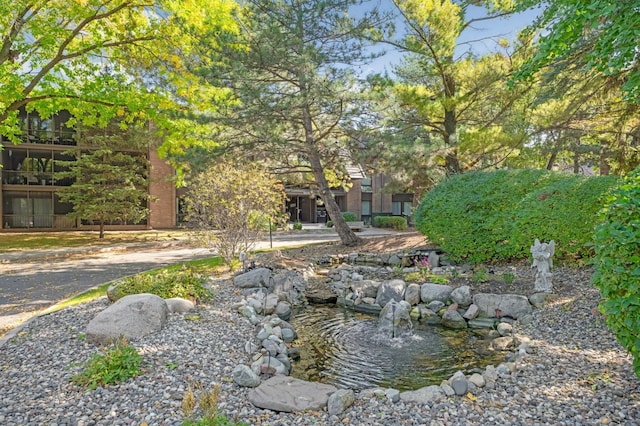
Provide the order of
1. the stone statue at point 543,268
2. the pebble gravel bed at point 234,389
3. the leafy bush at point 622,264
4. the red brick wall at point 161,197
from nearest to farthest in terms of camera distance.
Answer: the leafy bush at point 622,264 → the pebble gravel bed at point 234,389 → the stone statue at point 543,268 → the red brick wall at point 161,197

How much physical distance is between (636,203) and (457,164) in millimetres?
11446

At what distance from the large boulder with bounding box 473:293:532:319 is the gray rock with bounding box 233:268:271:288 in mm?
4193

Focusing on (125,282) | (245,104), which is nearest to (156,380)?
(125,282)

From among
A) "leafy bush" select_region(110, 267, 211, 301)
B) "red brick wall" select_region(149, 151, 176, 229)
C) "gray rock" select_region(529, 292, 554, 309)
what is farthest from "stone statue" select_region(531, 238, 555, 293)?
"red brick wall" select_region(149, 151, 176, 229)

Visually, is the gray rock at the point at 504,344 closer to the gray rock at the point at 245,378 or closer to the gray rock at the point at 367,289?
the gray rock at the point at 367,289

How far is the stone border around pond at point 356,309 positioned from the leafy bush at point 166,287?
0.78 metres

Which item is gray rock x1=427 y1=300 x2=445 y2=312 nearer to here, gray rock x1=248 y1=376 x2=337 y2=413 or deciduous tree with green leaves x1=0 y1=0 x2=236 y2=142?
gray rock x1=248 y1=376 x2=337 y2=413

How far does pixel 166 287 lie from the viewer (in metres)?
6.88

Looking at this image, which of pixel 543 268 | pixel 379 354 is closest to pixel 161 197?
pixel 379 354

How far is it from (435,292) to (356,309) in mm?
1635

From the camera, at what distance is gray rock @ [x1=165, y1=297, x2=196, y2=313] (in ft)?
20.3

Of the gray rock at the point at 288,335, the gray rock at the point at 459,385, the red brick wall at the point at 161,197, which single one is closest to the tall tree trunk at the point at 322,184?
the gray rock at the point at 288,335

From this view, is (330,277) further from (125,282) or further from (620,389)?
(620,389)

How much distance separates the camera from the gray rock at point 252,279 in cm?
834
